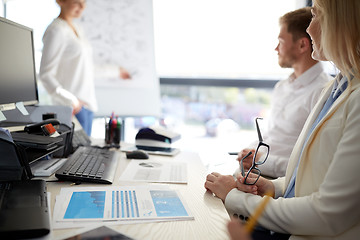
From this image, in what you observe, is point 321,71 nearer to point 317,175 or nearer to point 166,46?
point 317,175

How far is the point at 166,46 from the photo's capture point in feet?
10.8

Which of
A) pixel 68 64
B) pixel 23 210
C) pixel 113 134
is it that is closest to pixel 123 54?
pixel 68 64

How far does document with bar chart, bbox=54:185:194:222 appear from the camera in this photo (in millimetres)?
858

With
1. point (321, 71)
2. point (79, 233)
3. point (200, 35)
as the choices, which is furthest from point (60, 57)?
point (79, 233)

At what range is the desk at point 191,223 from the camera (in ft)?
2.59

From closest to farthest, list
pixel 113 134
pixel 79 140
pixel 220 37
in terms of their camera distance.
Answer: pixel 79 140, pixel 113 134, pixel 220 37

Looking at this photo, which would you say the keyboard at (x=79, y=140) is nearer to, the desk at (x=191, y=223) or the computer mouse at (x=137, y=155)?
the computer mouse at (x=137, y=155)

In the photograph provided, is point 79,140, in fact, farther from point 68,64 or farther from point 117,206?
point 68,64

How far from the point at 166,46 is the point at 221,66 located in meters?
0.56

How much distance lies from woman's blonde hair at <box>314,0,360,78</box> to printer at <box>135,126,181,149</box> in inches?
37.3

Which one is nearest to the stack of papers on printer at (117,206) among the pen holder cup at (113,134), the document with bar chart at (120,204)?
the document with bar chart at (120,204)

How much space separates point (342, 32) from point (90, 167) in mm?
898

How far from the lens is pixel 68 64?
2.47 metres

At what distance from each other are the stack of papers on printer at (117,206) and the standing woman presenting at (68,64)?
4.53ft
